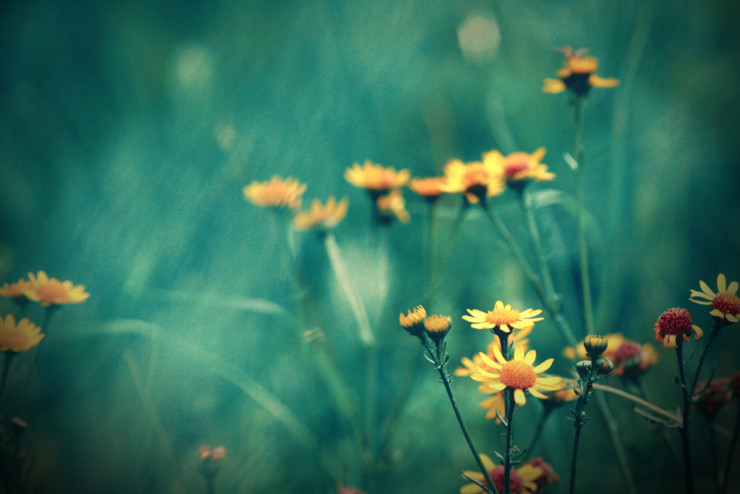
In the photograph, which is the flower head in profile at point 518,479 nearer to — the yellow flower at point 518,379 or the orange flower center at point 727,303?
the yellow flower at point 518,379

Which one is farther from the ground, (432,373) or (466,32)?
(466,32)

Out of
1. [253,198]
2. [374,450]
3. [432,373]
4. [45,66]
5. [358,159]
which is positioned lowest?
[374,450]

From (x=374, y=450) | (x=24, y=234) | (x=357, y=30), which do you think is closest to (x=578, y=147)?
(x=374, y=450)

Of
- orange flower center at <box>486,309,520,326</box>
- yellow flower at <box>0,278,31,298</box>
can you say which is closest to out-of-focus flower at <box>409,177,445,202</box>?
orange flower center at <box>486,309,520,326</box>

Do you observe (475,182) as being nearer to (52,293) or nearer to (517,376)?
(517,376)

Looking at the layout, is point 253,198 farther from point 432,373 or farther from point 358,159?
point 432,373

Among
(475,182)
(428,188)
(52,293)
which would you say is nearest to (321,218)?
(428,188)
